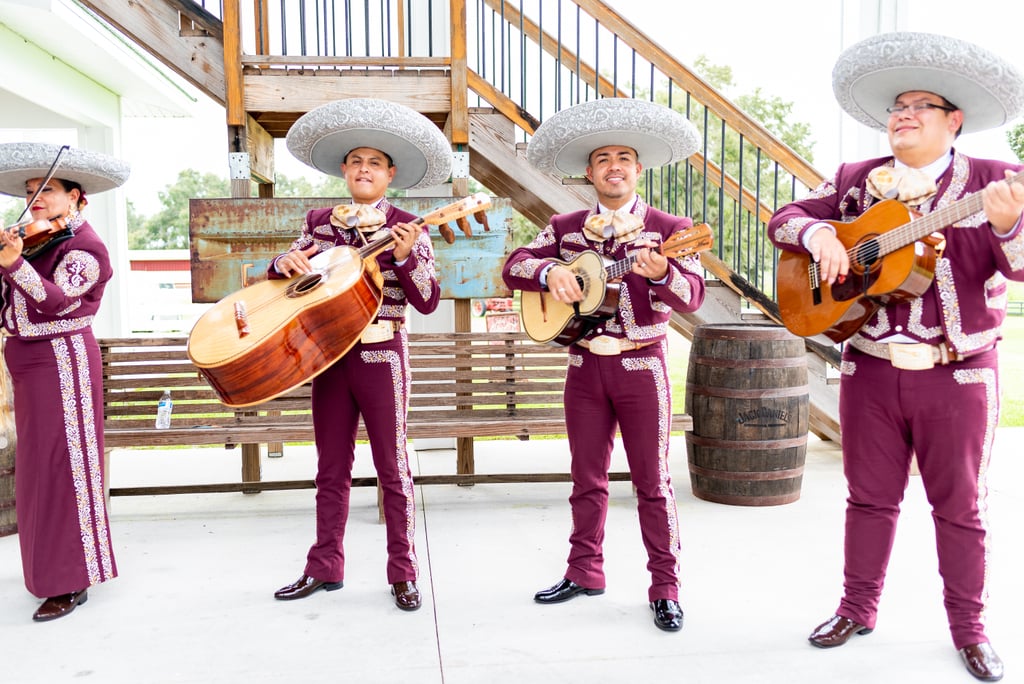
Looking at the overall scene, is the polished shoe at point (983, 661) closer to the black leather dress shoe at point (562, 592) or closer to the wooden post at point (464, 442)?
the black leather dress shoe at point (562, 592)

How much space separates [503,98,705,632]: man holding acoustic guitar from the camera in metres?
2.84

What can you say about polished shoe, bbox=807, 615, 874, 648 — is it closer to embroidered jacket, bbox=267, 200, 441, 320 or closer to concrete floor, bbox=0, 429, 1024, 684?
concrete floor, bbox=0, 429, 1024, 684

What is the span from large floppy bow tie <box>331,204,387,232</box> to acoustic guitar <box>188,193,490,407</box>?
103mm

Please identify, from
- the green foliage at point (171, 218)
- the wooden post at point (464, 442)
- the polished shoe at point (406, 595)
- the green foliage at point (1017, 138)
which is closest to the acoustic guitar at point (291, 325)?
the polished shoe at point (406, 595)

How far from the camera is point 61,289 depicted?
294 cm

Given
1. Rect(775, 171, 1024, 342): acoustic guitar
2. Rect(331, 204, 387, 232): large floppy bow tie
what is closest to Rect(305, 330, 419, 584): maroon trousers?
Rect(331, 204, 387, 232): large floppy bow tie

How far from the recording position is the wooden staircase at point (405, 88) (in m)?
4.71

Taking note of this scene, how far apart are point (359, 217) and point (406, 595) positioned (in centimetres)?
139

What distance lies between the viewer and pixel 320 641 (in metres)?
2.77

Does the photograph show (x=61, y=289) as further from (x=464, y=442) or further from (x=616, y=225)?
(x=464, y=442)

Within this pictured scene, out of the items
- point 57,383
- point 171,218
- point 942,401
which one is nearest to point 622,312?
point 942,401

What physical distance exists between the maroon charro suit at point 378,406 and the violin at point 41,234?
30.8 inches

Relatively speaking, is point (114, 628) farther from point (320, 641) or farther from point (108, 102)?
point (108, 102)

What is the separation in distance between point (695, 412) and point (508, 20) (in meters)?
2.87
